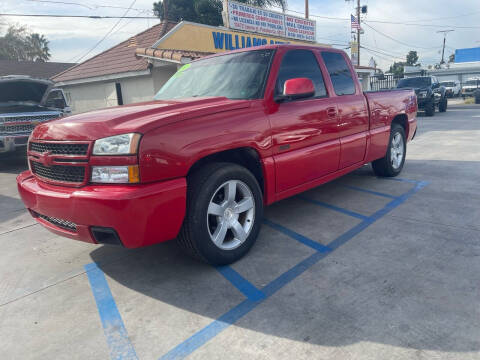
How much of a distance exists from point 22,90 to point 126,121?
8.16 metres

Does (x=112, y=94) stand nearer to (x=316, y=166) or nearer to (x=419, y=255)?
(x=316, y=166)

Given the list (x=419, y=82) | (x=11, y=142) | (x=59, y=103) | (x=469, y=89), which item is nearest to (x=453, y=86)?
(x=469, y=89)

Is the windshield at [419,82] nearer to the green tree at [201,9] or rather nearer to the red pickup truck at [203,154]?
the green tree at [201,9]

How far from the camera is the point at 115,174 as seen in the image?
8.25 feet

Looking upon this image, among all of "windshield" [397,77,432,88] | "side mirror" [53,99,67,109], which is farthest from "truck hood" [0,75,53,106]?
"windshield" [397,77,432,88]

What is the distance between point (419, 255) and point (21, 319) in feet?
10.6

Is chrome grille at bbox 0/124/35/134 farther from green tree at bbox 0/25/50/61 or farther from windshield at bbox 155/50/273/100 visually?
green tree at bbox 0/25/50/61

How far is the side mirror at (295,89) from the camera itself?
329 centimetres

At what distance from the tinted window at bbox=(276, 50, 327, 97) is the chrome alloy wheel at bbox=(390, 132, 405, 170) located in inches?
87.6

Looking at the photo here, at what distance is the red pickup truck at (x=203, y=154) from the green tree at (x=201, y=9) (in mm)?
19771

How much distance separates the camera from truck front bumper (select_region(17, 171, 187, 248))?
2428 millimetres

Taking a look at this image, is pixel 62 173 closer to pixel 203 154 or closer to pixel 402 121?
pixel 203 154

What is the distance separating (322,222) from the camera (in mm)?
4039

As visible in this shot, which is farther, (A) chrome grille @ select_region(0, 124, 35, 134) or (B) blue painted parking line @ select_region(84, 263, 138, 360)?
(A) chrome grille @ select_region(0, 124, 35, 134)
